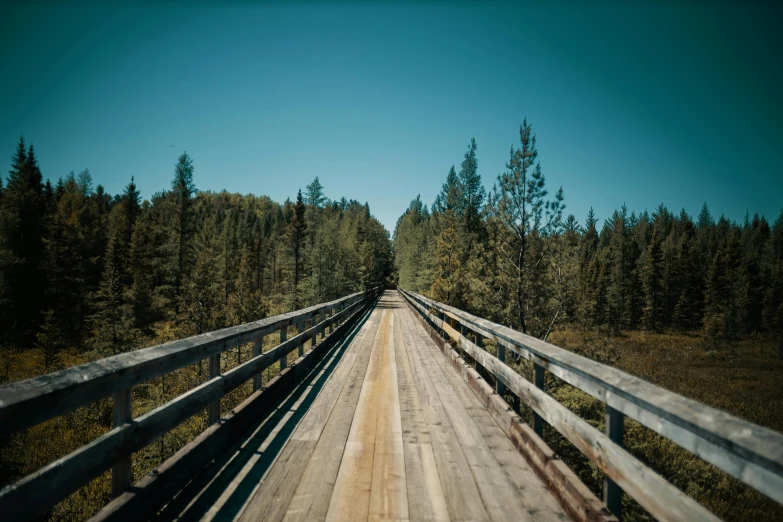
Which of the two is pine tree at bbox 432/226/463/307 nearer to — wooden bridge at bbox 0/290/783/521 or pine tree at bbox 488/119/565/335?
pine tree at bbox 488/119/565/335

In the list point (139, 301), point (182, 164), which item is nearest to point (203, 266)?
point (139, 301)

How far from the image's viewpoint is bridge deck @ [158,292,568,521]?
2465 millimetres

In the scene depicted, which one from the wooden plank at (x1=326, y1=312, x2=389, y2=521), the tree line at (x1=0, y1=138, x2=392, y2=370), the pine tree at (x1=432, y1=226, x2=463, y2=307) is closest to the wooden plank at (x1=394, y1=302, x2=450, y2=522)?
the wooden plank at (x1=326, y1=312, x2=389, y2=521)

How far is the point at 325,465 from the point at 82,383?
2.09 meters

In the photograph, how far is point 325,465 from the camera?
3.09 m

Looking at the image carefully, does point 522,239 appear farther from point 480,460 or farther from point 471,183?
point 471,183

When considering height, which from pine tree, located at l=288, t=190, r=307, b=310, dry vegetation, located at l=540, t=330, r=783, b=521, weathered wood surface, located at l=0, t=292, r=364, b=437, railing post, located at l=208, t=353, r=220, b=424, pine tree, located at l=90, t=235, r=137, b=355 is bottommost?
dry vegetation, located at l=540, t=330, r=783, b=521

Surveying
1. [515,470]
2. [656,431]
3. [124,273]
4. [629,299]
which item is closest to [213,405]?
[515,470]

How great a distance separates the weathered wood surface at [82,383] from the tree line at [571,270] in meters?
12.3

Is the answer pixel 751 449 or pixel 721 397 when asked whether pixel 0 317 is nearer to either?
pixel 751 449

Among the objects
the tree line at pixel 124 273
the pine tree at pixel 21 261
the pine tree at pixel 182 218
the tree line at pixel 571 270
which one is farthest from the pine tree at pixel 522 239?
the pine tree at pixel 21 261

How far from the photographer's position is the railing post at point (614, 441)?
82.7 inches

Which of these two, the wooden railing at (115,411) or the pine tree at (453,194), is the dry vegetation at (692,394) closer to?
the wooden railing at (115,411)

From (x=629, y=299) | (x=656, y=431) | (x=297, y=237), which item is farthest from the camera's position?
(x=629, y=299)
